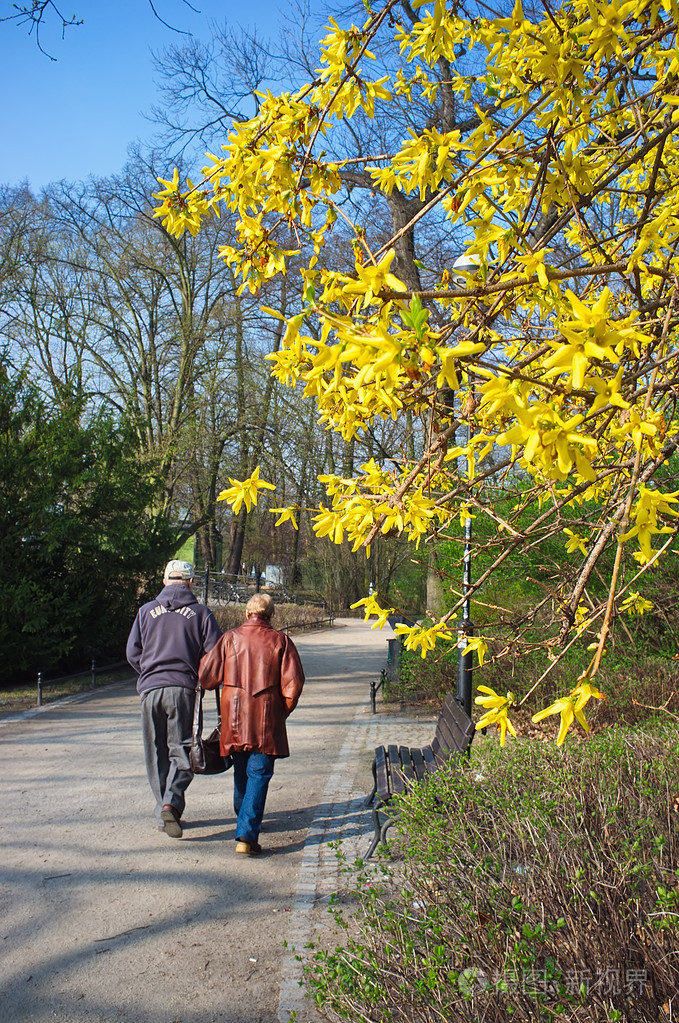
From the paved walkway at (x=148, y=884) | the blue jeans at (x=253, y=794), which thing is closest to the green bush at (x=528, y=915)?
the paved walkway at (x=148, y=884)

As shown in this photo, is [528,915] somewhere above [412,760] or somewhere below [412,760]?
above

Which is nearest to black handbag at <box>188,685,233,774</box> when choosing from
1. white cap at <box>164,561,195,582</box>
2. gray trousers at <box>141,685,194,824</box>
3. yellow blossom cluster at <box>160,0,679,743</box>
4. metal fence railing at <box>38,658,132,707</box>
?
gray trousers at <box>141,685,194,824</box>

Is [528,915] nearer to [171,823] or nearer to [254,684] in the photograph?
[254,684]

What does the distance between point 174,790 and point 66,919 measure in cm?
137

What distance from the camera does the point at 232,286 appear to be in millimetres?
21719

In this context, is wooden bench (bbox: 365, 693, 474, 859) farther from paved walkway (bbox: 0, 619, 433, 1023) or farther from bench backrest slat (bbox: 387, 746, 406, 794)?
paved walkway (bbox: 0, 619, 433, 1023)

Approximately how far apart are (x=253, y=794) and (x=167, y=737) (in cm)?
83

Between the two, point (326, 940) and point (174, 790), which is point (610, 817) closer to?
point (326, 940)

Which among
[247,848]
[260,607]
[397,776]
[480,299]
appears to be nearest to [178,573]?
[260,607]

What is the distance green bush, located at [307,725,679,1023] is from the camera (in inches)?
81.2

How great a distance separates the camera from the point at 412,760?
218 inches

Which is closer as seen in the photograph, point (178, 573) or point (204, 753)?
point (204, 753)

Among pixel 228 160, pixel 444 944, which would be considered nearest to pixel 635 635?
pixel 444 944

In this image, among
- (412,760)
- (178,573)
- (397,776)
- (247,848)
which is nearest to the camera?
(247,848)
